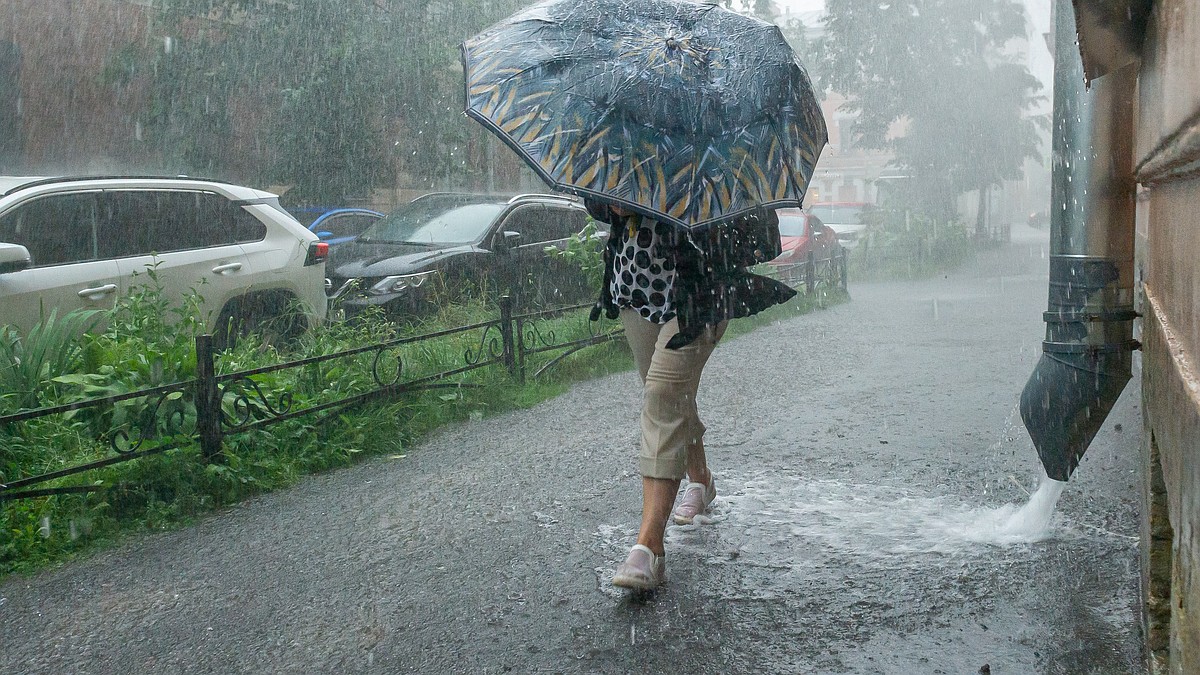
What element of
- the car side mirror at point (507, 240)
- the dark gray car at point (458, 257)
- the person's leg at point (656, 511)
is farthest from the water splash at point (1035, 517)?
the car side mirror at point (507, 240)

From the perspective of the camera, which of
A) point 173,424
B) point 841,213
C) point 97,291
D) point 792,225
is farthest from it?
point 841,213

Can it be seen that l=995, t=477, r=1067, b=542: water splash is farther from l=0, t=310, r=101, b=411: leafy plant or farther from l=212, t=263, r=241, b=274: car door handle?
l=212, t=263, r=241, b=274: car door handle

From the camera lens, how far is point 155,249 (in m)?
7.91

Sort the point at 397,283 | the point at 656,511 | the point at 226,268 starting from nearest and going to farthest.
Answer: the point at 656,511 < the point at 226,268 < the point at 397,283

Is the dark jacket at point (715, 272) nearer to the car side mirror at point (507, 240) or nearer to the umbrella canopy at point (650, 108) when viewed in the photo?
the umbrella canopy at point (650, 108)

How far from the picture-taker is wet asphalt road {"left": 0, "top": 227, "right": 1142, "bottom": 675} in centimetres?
346

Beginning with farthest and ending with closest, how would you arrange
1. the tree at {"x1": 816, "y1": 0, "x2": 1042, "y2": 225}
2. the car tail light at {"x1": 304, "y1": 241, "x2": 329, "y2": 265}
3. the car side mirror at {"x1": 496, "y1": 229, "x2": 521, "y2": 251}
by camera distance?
the tree at {"x1": 816, "y1": 0, "x2": 1042, "y2": 225}, the car side mirror at {"x1": 496, "y1": 229, "x2": 521, "y2": 251}, the car tail light at {"x1": 304, "y1": 241, "x2": 329, "y2": 265}

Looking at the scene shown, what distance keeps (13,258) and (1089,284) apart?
5.95 m

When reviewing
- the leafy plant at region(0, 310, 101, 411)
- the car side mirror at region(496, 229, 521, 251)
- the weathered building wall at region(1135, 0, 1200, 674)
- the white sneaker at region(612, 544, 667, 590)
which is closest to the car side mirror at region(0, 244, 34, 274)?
the leafy plant at region(0, 310, 101, 411)

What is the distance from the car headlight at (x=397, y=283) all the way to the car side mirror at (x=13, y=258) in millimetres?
3498

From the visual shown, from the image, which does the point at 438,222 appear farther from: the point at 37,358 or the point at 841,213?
the point at 841,213

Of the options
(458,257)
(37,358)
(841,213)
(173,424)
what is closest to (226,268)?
(37,358)

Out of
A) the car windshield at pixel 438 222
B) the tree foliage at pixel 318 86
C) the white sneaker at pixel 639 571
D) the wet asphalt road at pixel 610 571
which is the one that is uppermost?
the tree foliage at pixel 318 86

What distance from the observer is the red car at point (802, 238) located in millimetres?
19188
